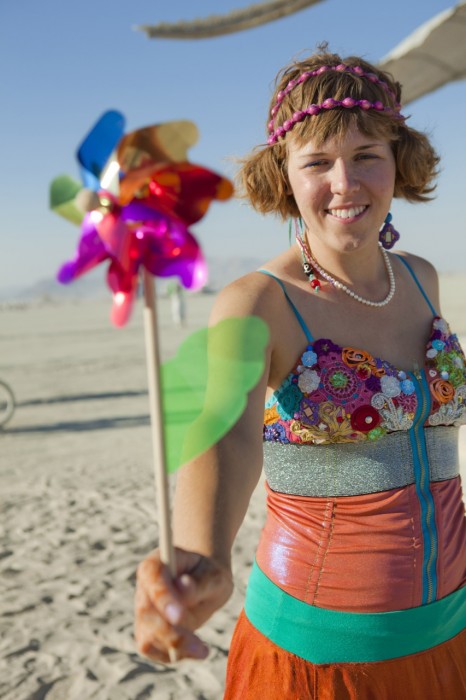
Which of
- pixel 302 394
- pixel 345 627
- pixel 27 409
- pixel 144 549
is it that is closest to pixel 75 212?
pixel 302 394

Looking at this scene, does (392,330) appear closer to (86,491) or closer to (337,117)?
(337,117)

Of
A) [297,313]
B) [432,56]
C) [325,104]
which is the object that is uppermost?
[432,56]

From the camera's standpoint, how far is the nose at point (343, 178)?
1325 millimetres

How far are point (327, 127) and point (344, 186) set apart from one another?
0.46ft

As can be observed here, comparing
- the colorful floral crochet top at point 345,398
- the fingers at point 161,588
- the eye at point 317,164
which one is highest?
the eye at point 317,164

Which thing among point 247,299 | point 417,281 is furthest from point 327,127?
point 417,281

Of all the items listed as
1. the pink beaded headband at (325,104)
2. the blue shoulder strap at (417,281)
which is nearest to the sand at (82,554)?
the blue shoulder strap at (417,281)

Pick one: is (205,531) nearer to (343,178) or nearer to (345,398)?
(345,398)

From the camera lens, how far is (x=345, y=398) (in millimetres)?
1338

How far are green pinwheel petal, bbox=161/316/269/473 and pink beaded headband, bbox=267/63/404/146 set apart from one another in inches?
18.6

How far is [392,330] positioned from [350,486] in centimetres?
37

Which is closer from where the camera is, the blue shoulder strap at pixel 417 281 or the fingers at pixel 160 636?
the fingers at pixel 160 636

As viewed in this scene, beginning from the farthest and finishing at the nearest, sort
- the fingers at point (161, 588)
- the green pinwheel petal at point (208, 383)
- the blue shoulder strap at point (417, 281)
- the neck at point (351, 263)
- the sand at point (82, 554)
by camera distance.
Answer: the sand at point (82, 554), the blue shoulder strap at point (417, 281), the neck at point (351, 263), the green pinwheel petal at point (208, 383), the fingers at point (161, 588)

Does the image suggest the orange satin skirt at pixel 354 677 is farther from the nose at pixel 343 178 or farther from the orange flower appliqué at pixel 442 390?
the nose at pixel 343 178
